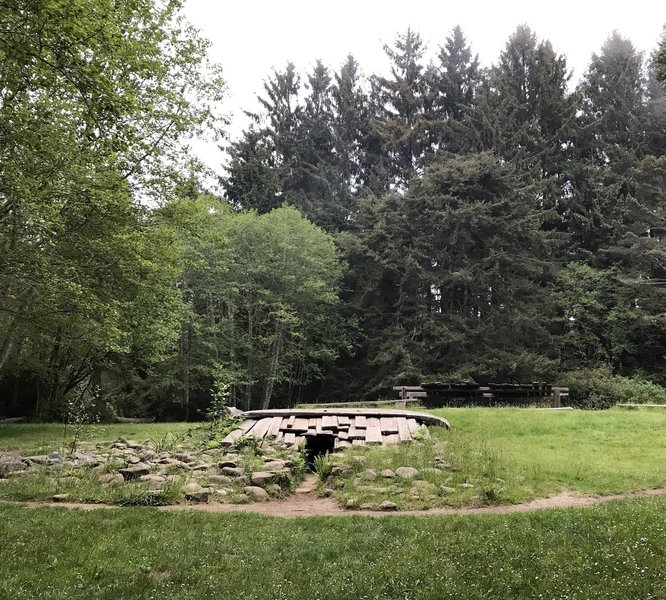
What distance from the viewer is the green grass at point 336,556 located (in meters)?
4.06

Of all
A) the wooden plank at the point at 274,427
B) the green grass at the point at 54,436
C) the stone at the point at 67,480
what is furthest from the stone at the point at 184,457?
the green grass at the point at 54,436

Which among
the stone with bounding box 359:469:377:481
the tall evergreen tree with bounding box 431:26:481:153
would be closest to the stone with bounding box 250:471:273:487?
the stone with bounding box 359:469:377:481

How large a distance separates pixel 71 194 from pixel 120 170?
3.97 m

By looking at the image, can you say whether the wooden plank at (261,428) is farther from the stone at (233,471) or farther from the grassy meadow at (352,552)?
the grassy meadow at (352,552)

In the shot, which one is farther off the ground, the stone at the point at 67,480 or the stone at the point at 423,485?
the stone at the point at 423,485

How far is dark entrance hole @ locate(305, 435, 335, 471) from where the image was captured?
10094 mm

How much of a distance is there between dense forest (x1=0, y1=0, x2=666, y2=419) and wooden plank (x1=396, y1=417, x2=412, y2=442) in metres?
4.03

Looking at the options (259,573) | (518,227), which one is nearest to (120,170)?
(259,573)

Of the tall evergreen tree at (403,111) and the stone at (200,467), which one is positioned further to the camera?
the tall evergreen tree at (403,111)

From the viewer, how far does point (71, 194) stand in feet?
32.6

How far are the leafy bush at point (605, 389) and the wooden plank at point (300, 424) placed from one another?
14916 millimetres

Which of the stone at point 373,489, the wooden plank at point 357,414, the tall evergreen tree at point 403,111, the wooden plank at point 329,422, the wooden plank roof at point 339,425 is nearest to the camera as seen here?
the stone at point 373,489

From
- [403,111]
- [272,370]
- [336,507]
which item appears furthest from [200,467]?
[403,111]

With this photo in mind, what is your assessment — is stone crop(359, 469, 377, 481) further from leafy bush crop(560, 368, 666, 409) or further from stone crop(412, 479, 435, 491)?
leafy bush crop(560, 368, 666, 409)
